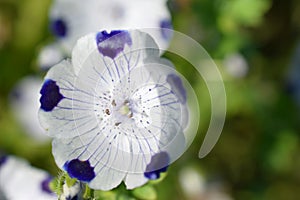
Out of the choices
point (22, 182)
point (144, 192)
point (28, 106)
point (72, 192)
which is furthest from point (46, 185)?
point (28, 106)

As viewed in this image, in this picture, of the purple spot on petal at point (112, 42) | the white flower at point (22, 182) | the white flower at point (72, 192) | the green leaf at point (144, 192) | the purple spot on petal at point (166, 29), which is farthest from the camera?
the purple spot on petal at point (166, 29)

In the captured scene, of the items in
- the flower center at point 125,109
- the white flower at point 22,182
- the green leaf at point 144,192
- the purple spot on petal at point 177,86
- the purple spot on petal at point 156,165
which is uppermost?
the purple spot on petal at point 177,86

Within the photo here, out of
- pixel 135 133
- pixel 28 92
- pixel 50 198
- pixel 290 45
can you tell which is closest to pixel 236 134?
pixel 290 45

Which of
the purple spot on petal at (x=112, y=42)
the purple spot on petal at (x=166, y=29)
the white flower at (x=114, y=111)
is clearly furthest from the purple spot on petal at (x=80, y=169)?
the purple spot on petal at (x=166, y=29)

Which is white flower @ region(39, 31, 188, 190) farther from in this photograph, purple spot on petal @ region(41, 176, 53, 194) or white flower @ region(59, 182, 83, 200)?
purple spot on petal @ region(41, 176, 53, 194)

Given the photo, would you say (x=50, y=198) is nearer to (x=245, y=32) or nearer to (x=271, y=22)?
(x=245, y=32)

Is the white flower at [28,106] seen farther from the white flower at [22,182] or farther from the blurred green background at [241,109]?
the white flower at [22,182]
